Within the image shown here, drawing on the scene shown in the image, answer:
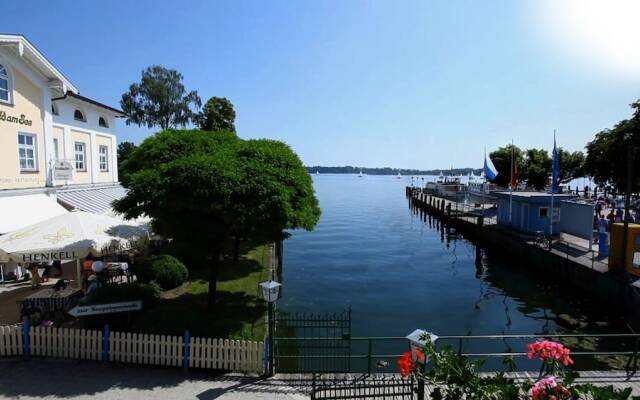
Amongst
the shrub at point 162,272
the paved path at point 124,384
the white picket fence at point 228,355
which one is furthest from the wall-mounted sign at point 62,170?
the white picket fence at point 228,355

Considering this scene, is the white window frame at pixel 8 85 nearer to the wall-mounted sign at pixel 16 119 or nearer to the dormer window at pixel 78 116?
the wall-mounted sign at pixel 16 119

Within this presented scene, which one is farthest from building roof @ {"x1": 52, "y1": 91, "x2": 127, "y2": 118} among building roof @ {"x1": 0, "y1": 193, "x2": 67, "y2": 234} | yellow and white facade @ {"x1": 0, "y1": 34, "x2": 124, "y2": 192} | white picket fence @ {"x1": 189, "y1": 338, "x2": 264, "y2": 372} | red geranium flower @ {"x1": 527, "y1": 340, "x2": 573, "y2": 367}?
red geranium flower @ {"x1": 527, "y1": 340, "x2": 573, "y2": 367}

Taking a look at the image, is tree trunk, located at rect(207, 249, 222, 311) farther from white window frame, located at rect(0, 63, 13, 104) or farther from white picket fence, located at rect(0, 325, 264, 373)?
white window frame, located at rect(0, 63, 13, 104)

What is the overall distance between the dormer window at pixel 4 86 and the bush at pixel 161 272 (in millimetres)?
9017

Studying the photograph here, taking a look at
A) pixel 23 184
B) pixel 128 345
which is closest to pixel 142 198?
pixel 128 345

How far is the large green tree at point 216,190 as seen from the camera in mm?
10797

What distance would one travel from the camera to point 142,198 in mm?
11750

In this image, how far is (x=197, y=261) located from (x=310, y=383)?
11.7 metres

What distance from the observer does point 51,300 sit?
39.7 ft

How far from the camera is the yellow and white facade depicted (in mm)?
16594

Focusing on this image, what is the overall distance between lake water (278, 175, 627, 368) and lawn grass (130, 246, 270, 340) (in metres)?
→ 2.51

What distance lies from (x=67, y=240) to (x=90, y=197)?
38.3ft

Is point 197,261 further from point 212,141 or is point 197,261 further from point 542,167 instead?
point 542,167

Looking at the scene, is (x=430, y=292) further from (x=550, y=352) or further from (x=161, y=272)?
(x=550, y=352)
